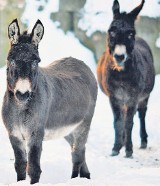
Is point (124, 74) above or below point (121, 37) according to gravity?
below

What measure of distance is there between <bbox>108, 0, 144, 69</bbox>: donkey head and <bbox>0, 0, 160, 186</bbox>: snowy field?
1.54 meters

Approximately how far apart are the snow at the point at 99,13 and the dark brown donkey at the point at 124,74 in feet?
15.3

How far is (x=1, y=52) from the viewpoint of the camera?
14.7 meters

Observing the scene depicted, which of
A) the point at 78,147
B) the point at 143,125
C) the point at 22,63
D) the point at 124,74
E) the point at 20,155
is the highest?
the point at 22,63

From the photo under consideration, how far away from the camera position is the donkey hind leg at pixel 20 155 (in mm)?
5902

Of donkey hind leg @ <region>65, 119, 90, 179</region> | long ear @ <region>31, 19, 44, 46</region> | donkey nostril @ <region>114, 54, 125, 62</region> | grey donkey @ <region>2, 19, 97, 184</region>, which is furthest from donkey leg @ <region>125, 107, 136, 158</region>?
long ear @ <region>31, 19, 44, 46</region>

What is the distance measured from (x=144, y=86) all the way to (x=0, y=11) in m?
6.78

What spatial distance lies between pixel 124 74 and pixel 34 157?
132 inches

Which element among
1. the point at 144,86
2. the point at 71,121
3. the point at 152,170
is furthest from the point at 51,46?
the point at 152,170

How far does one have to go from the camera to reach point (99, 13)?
1430 cm

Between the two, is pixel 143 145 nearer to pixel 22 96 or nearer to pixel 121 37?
pixel 121 37

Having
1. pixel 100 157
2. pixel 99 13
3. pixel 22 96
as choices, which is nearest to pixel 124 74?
pixel 100 157

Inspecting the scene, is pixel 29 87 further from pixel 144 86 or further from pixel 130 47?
pixel 144 86

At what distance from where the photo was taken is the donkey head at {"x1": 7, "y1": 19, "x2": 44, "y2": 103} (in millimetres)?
5430
